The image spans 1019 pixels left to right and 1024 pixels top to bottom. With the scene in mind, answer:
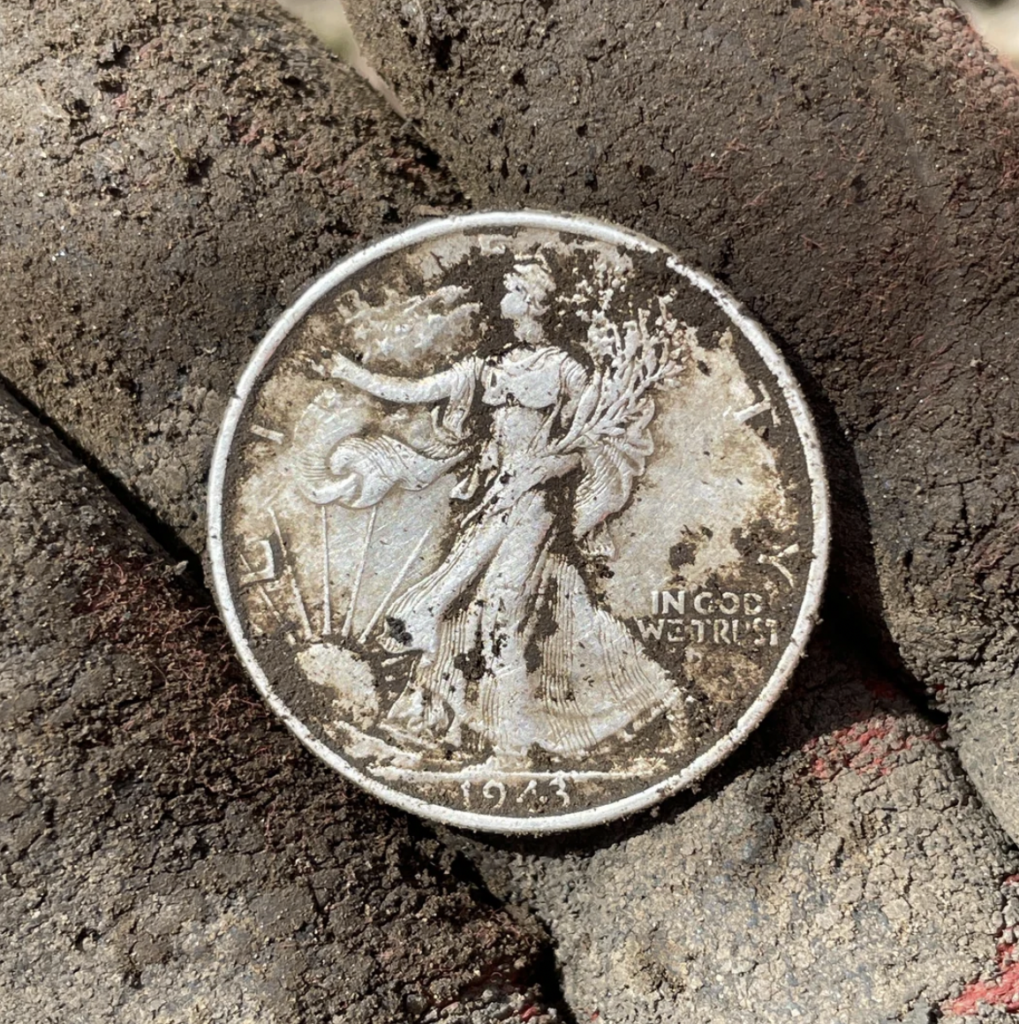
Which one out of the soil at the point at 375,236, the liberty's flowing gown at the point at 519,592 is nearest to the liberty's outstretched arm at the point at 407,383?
the liberty's flowing gown at the point at 519,592

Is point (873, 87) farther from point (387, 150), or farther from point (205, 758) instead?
point (205, 758)

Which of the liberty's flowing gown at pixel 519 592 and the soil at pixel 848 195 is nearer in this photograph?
the soil at pixel 848 195

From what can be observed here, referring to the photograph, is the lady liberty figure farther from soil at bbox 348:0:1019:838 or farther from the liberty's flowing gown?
soil at bbox 348:0:1019:838

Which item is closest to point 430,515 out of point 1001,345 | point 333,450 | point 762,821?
point 333,450

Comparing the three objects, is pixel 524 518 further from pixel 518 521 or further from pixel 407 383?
pixel 407 383

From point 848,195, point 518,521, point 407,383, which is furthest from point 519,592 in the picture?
point 848,195

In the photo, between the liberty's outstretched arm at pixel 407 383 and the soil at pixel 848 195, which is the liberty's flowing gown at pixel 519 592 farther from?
the soil at pixel 848 195

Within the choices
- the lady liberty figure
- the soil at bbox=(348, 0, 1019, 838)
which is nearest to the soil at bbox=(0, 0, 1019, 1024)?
the soil at bbox=(348, 0, 1019, 838)
